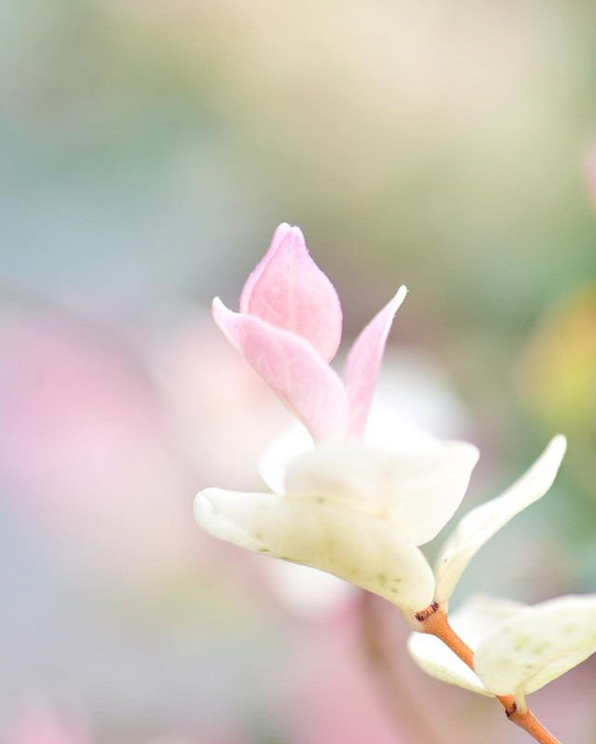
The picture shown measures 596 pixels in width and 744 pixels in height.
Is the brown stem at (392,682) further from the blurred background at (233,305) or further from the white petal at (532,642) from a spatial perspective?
the white petal at (532,642)

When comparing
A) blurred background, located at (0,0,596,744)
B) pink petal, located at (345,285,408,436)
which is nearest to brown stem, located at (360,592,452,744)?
blurred background, located at (0,0,596,744)

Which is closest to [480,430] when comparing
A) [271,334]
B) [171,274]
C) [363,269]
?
[363,269]

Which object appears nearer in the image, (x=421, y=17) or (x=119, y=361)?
(x=119, y=361)

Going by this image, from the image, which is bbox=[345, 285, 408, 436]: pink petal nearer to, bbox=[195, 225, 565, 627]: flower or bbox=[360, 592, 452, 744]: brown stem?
bbox=[195, 225, 565, 627]: flower

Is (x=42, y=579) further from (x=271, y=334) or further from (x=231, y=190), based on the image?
(x=271, y=334)

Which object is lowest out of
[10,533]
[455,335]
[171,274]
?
[455,335]

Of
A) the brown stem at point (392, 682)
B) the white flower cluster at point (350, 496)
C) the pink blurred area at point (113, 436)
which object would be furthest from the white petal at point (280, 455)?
the pink blurred area at point (113, 436)
